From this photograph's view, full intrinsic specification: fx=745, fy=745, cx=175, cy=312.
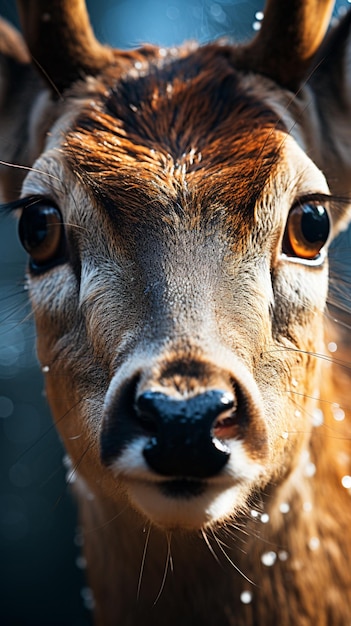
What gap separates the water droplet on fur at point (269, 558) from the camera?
3.26 m

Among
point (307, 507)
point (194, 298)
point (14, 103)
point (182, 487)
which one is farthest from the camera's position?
point (14, 103)

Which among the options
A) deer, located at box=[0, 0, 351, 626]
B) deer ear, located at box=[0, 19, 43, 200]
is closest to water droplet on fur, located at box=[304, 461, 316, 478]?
deer, located at box=[0, 0, 351, 626]

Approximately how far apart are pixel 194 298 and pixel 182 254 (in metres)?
0.19

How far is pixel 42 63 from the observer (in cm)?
334

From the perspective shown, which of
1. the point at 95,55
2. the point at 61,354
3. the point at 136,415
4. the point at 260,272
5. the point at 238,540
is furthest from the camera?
the point at 95,55

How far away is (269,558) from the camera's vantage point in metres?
3.28

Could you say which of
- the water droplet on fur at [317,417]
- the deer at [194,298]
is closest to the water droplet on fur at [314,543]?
the deer at [194,298]

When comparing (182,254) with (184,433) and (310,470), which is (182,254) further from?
(310,470)

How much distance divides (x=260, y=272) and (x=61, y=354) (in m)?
0.85

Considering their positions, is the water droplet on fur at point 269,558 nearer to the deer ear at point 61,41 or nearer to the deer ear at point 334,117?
the deer ear at point 334,117

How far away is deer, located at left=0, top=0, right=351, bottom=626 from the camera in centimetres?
223

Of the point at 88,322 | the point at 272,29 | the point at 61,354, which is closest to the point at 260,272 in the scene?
the point at 88,322

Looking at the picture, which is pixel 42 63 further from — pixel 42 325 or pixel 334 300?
pixel 334 300

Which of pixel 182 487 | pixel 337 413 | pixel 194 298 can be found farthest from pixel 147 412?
pixel 337 413
